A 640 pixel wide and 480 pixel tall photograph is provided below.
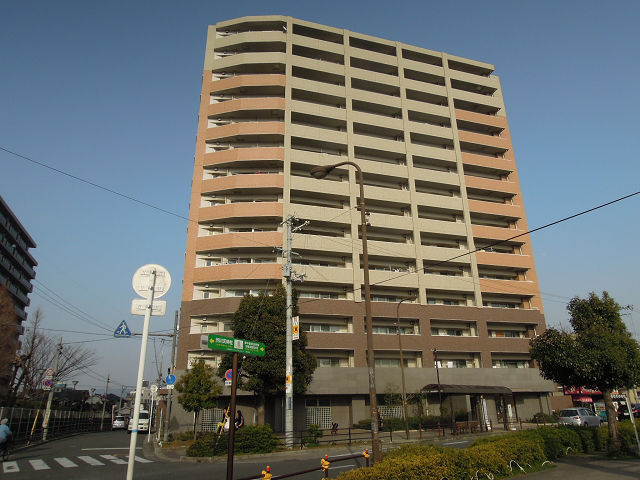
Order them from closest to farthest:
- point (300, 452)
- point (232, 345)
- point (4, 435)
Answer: point (232, 345), point (4, 435), point (300, 452)

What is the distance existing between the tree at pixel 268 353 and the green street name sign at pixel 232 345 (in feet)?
56.1

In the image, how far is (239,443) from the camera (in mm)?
18828

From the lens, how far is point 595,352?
50.0ft

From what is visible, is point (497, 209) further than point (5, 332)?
Yes

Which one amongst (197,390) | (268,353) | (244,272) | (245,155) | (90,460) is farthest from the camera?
(245,155)

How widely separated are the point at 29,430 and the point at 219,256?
19.0m

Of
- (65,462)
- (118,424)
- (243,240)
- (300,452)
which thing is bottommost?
(118,424)

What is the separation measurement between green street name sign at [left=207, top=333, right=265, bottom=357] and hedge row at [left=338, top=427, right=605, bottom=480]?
349cm

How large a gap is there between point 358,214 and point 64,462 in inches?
1197

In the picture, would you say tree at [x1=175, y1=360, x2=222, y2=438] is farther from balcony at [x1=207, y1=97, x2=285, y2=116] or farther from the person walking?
balcony at [x1=207, y1=97, x2=285, y2=116]

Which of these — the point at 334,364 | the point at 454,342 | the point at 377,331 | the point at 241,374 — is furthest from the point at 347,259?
the point at 241,374

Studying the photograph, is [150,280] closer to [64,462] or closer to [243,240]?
[64,462]

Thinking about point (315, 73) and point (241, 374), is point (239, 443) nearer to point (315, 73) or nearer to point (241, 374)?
point (241, 374)

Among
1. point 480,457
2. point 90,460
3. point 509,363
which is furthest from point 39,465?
point 509,363
